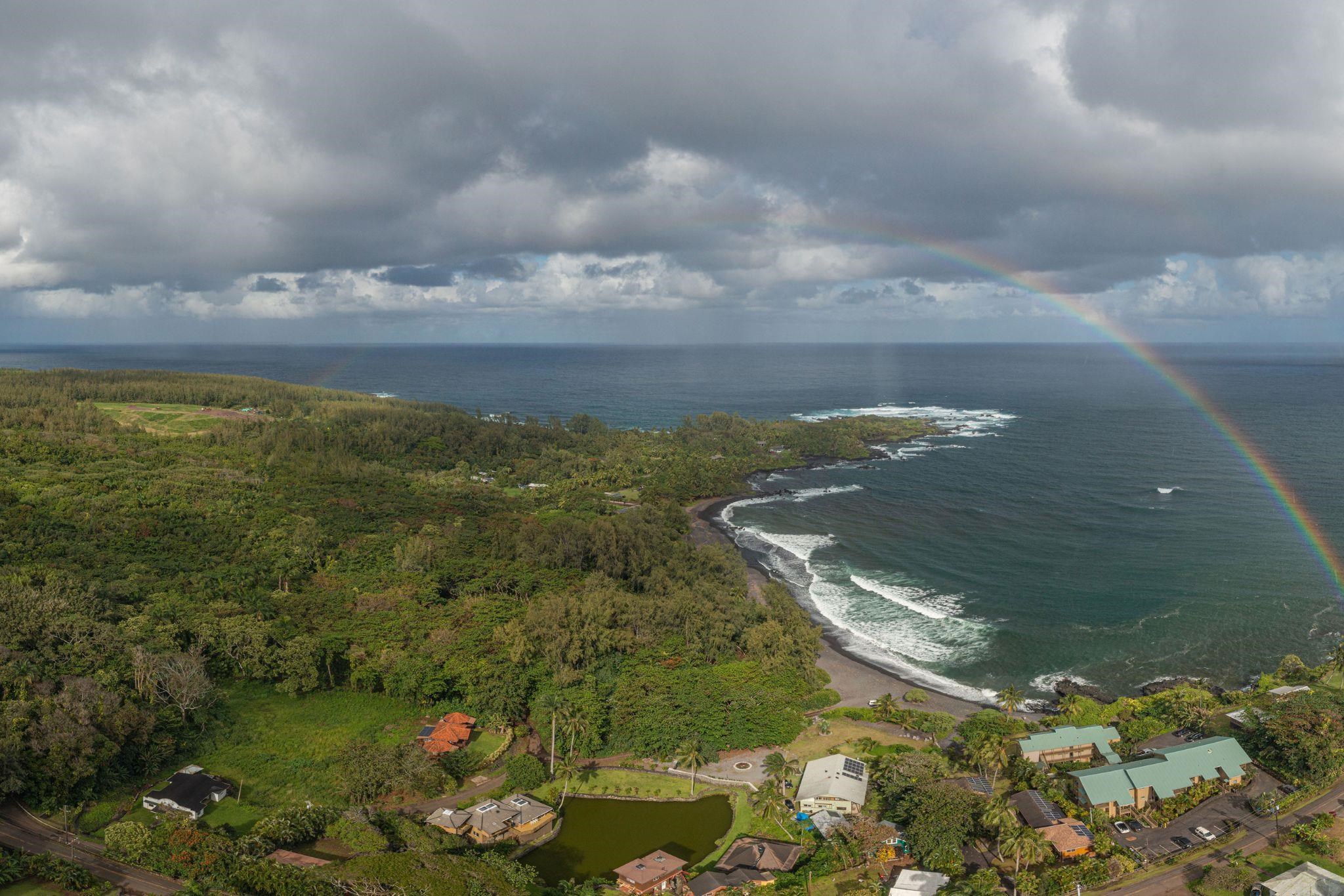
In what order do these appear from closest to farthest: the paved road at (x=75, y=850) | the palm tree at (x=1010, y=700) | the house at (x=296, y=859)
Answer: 1. the paved road at (x=75, y=850)
2. the house at (x=296, y=859)
3. the palm tree at (x=1010, y=700)

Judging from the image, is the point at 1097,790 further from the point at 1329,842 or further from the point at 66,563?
the point at 66,563

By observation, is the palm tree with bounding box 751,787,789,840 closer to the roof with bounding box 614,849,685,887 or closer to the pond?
the pond

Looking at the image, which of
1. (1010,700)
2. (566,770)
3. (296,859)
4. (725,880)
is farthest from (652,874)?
(1010,700)

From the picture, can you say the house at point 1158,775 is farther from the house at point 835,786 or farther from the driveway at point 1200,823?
the house at point 835,786

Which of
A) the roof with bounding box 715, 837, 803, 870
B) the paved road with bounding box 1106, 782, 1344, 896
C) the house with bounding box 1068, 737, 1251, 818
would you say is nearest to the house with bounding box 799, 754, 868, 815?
the roof with bounding box 715, 837, 803, 870

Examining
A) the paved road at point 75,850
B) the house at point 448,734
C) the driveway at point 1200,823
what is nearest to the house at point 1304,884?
the driveway at point 1200,823

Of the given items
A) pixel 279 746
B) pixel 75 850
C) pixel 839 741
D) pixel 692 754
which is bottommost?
pixel 839 741

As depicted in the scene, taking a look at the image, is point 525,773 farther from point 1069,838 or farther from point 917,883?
point 1069,838
